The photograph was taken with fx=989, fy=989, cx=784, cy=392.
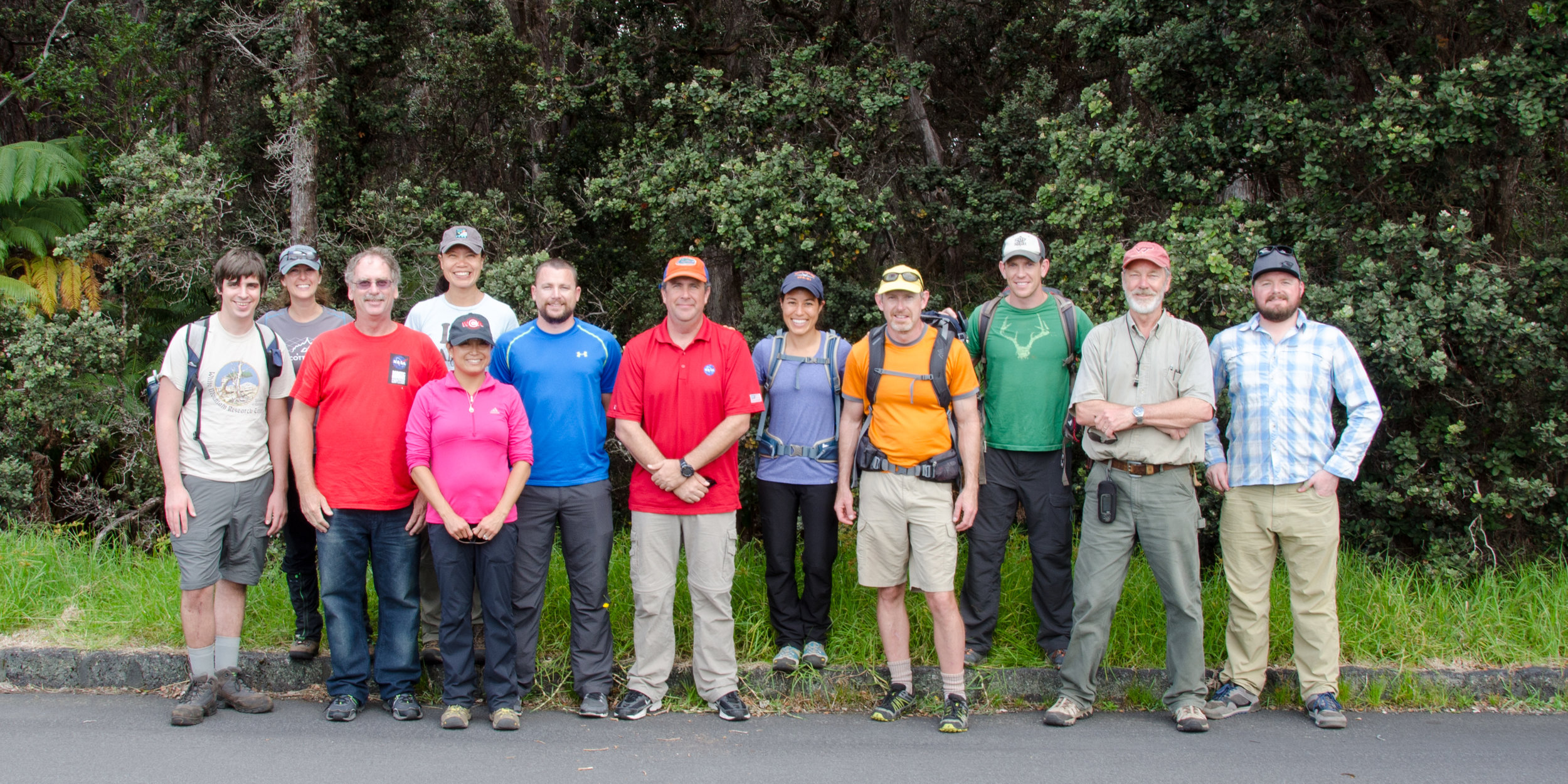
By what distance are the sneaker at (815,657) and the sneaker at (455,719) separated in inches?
66.1

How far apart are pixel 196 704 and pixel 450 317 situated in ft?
7.31

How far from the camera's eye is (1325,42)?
743cm

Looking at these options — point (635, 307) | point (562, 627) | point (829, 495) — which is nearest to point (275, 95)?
point (635, 307)

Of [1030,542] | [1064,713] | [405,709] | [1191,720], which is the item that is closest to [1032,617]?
[1030,542]

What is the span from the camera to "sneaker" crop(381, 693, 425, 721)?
477cm

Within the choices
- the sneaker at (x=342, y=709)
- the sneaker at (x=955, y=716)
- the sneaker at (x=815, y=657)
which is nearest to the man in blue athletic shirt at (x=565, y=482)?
the sneaker at (x=342, y=709)

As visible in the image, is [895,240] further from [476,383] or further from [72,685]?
[72,685]

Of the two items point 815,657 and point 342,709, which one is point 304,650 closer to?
point 342,709

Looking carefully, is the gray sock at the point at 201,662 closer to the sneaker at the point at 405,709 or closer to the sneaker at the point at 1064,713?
the sneaker at the point at 405,709

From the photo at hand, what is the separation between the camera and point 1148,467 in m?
4.71

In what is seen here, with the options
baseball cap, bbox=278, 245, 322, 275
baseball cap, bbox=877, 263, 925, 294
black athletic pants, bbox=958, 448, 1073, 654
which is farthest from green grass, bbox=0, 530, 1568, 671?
baseball cap, bbox=278, 245, 322, 275

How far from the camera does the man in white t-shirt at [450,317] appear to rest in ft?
17.4

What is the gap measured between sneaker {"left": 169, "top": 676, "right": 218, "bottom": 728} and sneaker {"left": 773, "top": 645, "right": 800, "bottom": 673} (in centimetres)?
275

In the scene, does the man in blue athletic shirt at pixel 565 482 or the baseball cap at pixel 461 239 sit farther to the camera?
the baseball cap at pixel 461 239
